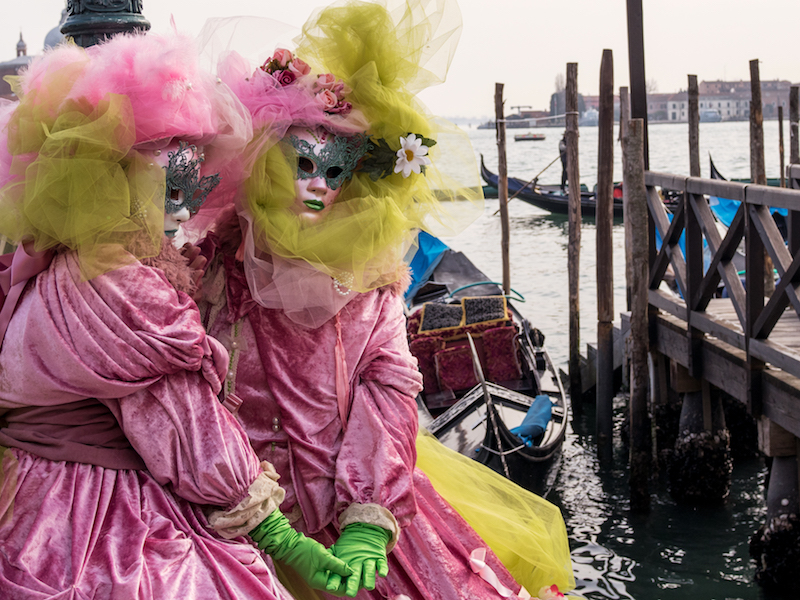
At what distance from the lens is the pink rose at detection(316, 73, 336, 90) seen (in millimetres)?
2096

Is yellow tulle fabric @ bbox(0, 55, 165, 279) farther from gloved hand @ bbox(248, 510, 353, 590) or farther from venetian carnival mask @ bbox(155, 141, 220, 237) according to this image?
gloved hand @ bbox(248, 510, 353, 590)

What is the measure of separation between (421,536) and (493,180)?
25228 mm

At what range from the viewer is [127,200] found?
1777 millimetres

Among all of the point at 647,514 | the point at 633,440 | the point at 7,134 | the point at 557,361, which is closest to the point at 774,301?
the point at 633,440

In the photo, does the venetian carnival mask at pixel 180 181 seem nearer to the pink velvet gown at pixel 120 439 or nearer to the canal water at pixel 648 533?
the pink velvet gown at pixel 120 439

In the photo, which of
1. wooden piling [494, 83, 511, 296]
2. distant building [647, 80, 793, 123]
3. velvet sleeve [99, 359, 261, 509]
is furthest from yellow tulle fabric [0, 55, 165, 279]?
distant building [647, 80, 793, 123]

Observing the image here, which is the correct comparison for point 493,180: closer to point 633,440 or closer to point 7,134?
point 633,440

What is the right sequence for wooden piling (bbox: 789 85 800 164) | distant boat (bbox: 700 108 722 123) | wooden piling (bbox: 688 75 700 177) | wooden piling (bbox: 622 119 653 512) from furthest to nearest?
1. distant boat (bbox: 700 108 722 123)
2. wooden piling (bbox: 789 85 800 164)
3. wooden piling (bbox: 688 75 700 177)
4. wooden piling (bbox: 622 119 653 512)

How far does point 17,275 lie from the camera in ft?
5.74

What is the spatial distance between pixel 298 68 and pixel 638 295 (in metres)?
3.60

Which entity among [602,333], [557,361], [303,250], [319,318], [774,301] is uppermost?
[303,250]

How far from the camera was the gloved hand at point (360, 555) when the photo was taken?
72.4 inches

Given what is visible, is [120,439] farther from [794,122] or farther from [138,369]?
[794,122]

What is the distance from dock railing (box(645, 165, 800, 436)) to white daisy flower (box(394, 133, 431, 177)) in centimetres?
226
